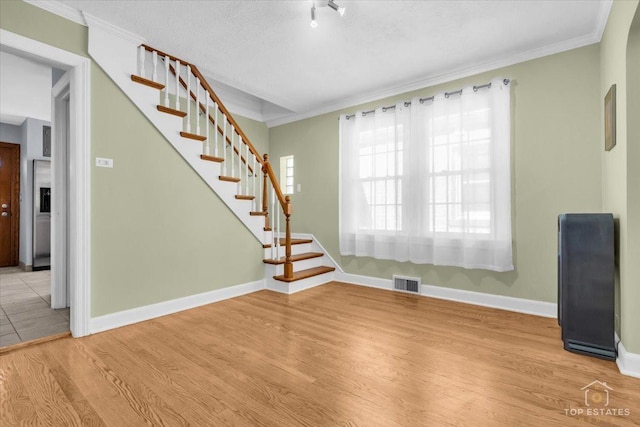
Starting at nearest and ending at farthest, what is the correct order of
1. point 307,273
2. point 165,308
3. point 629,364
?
point 629,364 → point 165,308 → point 307,273

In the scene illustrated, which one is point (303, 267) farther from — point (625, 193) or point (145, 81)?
point (625, 193)

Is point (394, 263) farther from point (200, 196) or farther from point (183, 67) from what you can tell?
point (183, 67)

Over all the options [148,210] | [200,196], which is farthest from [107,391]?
[200,196]

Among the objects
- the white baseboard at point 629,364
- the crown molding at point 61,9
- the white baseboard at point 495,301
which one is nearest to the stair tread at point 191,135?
the crown molding at point 61,9

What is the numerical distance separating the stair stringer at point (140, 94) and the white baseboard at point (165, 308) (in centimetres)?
98

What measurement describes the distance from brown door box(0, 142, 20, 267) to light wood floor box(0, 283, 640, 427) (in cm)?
534

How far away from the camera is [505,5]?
2.42 metres

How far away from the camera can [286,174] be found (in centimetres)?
536

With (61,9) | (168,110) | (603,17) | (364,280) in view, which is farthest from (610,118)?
(61,9)

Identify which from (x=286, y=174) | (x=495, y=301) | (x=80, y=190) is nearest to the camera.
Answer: (x=80, y=190)

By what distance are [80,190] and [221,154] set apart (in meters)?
2.14

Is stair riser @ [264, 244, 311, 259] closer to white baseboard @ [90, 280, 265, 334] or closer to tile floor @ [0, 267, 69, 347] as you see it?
white baseboard @ [90, 280, 265, 334]

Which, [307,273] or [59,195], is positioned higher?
[59,195]

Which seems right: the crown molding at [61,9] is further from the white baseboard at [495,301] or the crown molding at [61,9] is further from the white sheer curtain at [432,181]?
the white baseboard at [495,301]
